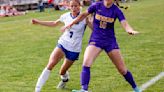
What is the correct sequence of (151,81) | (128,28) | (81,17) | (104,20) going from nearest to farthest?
1. (128,28)
2. (104,20)
3. (81,17)
4. (151,81)

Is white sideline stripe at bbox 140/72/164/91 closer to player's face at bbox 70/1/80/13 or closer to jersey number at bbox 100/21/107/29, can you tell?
jersey number at bbox 100/21/107/29

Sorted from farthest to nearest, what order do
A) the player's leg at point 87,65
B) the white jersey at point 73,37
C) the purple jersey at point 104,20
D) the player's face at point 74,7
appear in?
the white jersey at point 73,37 → the player's face at point 74,7 → the purple jersey at point 104,20 → the player's leg at point 87,65

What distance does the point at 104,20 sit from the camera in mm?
8820

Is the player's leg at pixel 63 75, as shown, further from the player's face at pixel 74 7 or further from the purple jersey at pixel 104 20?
the purple jersey at pixel 104 20

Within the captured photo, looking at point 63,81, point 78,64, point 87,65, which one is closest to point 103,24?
point 87,65

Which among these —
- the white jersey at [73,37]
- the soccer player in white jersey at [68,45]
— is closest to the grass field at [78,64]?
the soccer player in white jersey at [68,45]

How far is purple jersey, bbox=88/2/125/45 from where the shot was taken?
8844 mm

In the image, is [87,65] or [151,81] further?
[151,81]

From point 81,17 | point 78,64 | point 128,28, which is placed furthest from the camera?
point 78,64

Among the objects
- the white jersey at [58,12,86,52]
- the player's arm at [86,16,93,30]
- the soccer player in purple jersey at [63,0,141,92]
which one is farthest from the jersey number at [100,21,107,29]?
the white jersey at [58,12,86,52]

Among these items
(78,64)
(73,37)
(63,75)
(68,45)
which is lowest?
(78,64)

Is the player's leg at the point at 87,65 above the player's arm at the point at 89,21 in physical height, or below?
below

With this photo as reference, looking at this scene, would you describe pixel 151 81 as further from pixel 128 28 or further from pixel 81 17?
pixel 81 17

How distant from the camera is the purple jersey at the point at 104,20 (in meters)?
8.84
